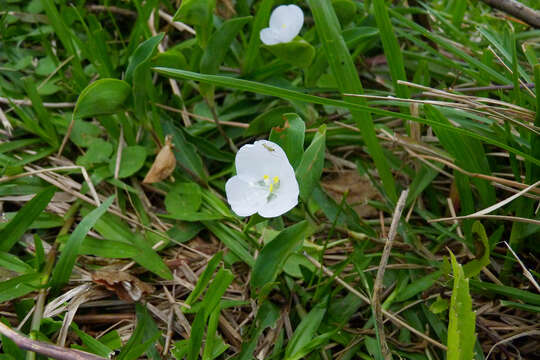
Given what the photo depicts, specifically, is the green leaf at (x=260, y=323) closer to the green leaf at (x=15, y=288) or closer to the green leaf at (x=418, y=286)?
the green leaf at (x=418, y=286)

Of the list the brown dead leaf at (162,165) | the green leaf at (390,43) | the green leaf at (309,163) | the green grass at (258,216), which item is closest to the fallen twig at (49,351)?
the green grass at (258,216)

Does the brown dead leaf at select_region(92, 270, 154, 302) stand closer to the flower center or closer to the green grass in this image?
the green grass

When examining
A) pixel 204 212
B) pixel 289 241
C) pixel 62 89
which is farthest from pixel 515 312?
pixel 62 89

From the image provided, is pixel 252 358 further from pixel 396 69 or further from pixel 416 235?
pixel 396 69

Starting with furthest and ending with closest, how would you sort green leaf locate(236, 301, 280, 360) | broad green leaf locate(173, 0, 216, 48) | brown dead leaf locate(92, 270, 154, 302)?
1. broad green leaf locate(173, 0, 216, 48)
2. brown dead leaf locate(92, 270, 154, 302)
3. green leaf locate(236, 301, 280, 360)

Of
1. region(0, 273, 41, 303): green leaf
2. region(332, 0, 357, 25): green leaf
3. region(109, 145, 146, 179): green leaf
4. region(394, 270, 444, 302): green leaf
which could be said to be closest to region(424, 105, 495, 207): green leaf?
region(394, 270, 444, 302): green leaf

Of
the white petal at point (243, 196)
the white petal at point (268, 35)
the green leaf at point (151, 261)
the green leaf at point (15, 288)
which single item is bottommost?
the green leaf at point (151, 261)

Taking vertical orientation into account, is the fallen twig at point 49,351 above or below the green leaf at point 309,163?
below
